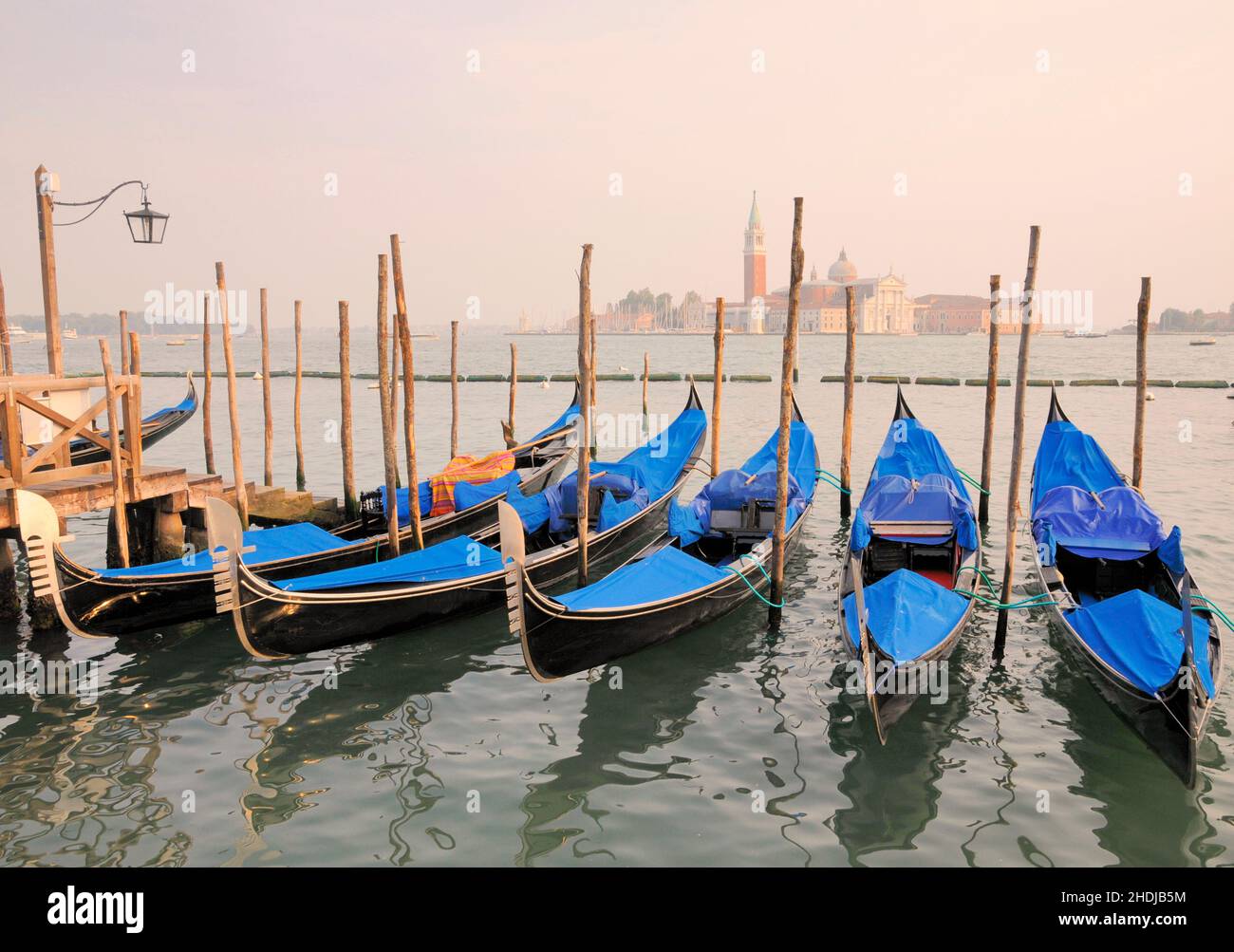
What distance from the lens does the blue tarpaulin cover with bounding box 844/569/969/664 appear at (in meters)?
5.22

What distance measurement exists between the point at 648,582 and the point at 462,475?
11.5 ft

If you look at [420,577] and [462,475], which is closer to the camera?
[420,577]

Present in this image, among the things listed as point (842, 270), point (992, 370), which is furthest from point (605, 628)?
point (842, 270)

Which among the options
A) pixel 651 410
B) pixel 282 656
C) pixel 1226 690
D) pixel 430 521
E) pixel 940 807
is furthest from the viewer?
pixel 651 410

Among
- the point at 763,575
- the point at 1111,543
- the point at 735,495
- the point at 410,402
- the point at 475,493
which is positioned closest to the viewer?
the point at 1111,543

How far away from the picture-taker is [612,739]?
5281 mm

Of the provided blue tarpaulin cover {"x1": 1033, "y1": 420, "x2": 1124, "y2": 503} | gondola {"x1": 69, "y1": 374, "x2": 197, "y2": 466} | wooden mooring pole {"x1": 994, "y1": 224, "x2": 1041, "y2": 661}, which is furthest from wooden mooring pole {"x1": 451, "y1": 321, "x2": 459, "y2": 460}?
wooden mooring pole {"x1": 994, "y1": 224, "x2": 1041, "y2": 661}

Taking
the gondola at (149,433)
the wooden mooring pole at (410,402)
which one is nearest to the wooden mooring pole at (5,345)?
the gondola at (149,433)

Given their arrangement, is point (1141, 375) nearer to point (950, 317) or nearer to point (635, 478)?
point (635, 478)

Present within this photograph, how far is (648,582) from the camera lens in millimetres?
6387

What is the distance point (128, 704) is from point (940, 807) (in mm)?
4766

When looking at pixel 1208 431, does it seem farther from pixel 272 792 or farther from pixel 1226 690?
pixel 272 792

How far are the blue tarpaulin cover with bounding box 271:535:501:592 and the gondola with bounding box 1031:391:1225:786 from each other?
4096 mm
